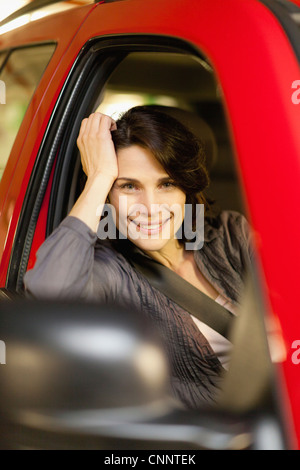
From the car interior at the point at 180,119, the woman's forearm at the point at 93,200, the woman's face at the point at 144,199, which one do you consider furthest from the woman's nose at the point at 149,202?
the car interior at the point at 180,119

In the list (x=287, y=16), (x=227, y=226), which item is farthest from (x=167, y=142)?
(x=287, y=16)

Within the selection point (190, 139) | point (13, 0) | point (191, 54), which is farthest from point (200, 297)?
point (13, 0)

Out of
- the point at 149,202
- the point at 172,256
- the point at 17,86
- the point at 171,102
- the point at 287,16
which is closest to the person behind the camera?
the point at 287,16

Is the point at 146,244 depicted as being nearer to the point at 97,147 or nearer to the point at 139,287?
the point at 139,287

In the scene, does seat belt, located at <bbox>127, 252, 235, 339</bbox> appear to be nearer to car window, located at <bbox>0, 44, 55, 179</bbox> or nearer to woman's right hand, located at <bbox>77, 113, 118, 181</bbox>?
woman's right hand, located at <bbox>77, 113, 118, 181</bbox>

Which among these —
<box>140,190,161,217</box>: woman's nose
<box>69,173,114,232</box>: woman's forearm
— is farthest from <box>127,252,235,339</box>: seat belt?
<box>69,173,114,232</box>: woman's forearm

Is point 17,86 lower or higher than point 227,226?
higher

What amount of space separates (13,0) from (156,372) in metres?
3.14

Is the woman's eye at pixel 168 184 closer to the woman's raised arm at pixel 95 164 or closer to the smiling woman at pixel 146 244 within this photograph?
the smiling woman at pixel 146 244

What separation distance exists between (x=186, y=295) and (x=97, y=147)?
439 mm

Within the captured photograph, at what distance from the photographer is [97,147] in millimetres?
1638

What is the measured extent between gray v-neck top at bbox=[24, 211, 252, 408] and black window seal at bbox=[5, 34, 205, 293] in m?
0.20

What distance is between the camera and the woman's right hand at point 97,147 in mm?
1624

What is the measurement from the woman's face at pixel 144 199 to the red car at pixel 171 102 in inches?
6.9
